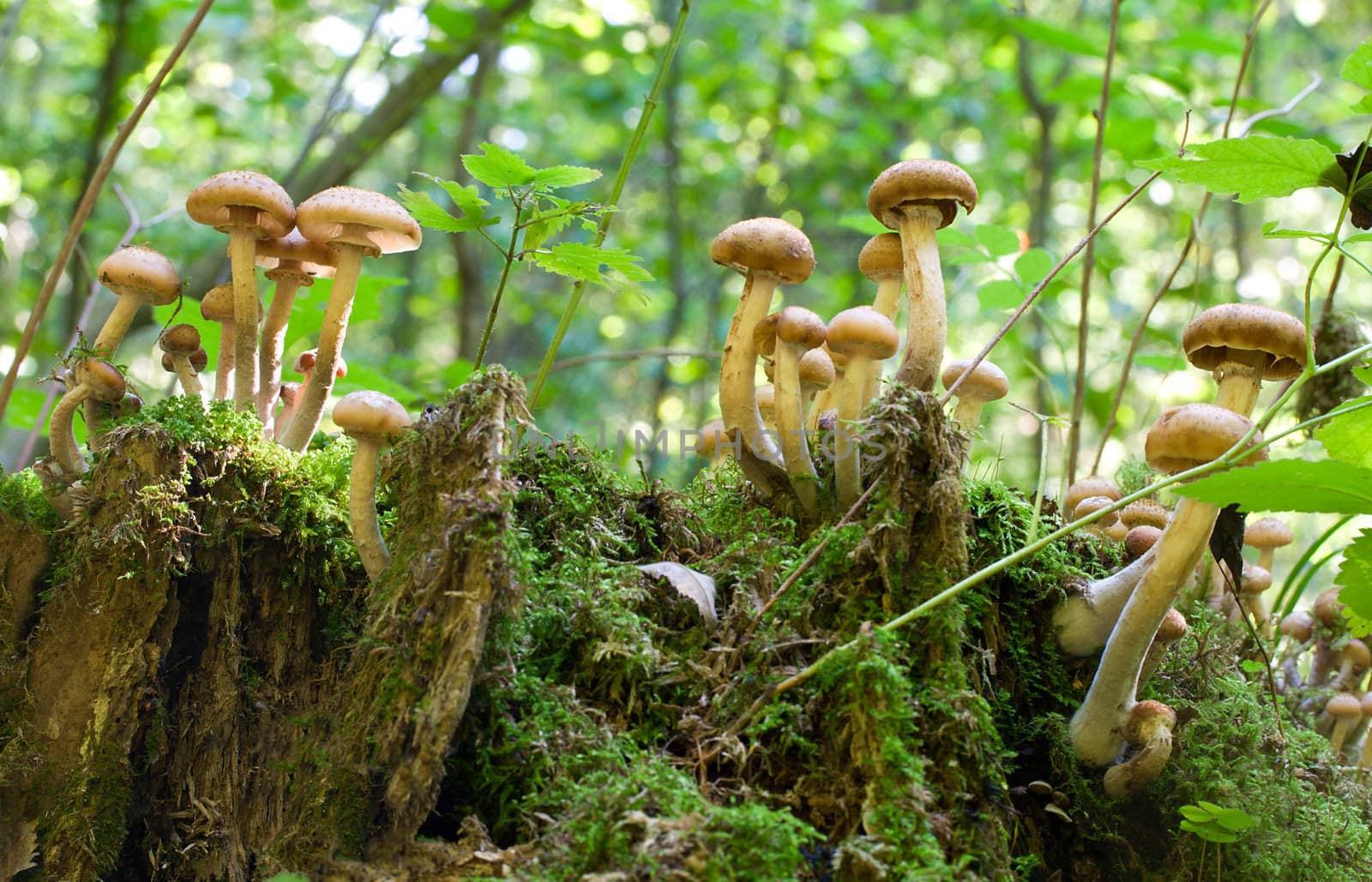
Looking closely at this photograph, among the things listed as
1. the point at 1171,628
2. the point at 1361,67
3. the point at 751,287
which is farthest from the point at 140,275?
the point at 1361,67

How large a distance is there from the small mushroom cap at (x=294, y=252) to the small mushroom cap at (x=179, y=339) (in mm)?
364

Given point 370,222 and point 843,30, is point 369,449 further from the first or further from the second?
point 843,30

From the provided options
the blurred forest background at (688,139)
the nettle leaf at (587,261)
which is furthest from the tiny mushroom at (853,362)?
the blurred forest background at (688,139)

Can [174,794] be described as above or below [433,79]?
below

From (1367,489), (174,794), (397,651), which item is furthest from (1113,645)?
(174,794)

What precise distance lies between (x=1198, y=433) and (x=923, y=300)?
107cm

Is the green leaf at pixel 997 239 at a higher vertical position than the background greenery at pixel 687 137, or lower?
lower

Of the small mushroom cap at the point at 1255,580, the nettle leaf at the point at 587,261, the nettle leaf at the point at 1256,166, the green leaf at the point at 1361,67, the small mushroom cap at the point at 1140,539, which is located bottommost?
the small mushroom cap at the point at 1140,539

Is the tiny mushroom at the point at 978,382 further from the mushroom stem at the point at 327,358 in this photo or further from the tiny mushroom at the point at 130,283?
the tiny mushroom at the point at 130,283

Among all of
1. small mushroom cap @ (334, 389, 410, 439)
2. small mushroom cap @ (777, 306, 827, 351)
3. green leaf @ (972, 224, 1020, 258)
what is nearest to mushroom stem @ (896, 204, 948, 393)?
small mushroom cap @ (777, 306, 827, 351)

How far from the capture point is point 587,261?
3.00 meters

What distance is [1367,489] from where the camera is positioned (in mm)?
1995

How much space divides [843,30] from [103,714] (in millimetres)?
12940

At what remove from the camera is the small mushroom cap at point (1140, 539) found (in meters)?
2.92
